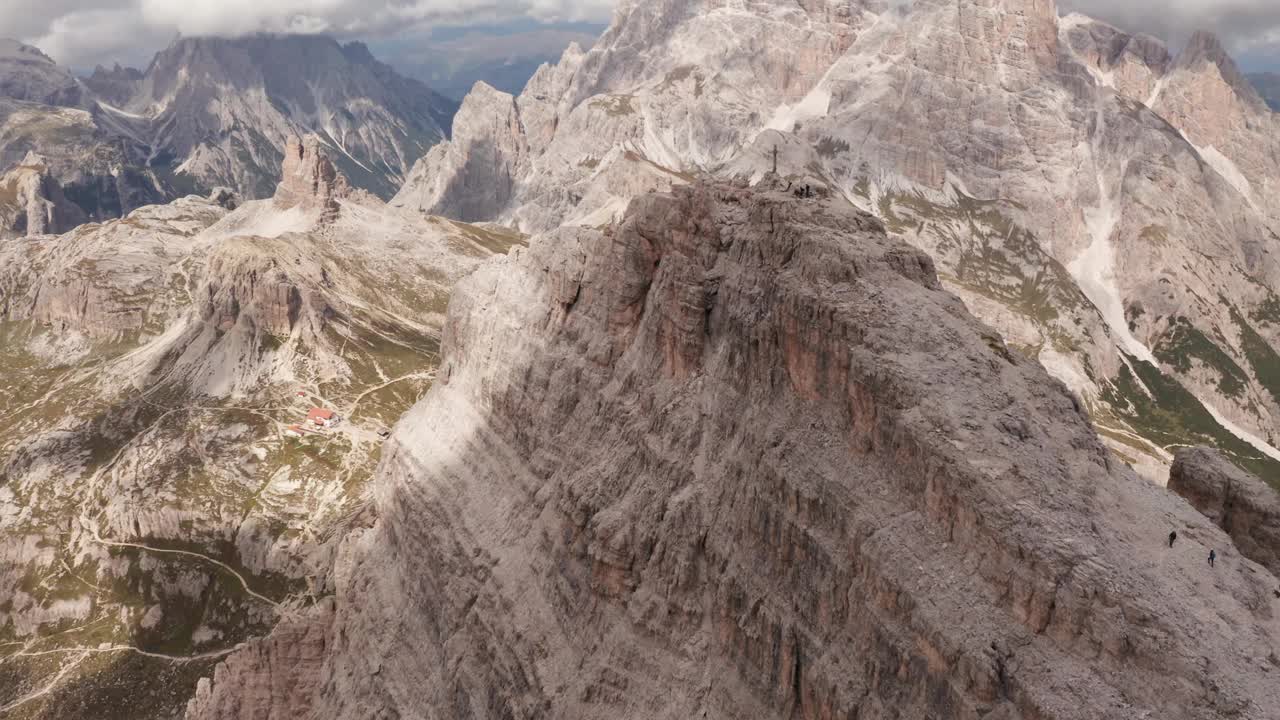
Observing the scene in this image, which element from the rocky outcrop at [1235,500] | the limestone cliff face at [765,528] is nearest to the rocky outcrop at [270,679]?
→ the limestone cliff face at [765,528]

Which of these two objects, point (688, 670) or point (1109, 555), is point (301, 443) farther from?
point (1109, 555)

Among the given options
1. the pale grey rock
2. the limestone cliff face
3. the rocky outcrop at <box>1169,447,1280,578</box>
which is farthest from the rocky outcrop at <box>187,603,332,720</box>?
the rocky outcrop at <box>1169,447,1280,578</box>

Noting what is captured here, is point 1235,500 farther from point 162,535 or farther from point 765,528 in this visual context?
point 162,535

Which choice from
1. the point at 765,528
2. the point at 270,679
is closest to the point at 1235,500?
the point at 765,528

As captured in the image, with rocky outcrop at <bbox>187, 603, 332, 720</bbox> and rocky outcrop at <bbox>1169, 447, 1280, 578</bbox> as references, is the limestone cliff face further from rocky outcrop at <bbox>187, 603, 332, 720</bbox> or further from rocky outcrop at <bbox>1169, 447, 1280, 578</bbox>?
rocky outcrop at <bbox>1169, 447, 1280, 578</bbox>

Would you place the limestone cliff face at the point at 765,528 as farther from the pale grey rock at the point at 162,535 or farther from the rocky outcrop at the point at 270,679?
the pale grey rock at the point at 162,535

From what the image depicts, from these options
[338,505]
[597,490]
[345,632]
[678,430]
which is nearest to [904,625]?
[678,430]
